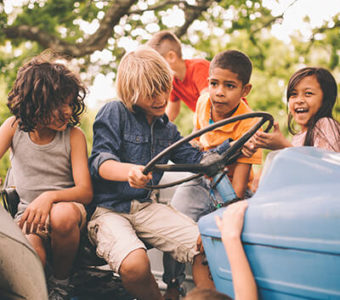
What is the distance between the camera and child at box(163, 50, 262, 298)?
7.08ft

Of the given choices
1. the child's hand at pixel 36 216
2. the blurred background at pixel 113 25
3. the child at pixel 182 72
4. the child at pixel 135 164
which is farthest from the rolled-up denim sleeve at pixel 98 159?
the blurred background at pixel 113 25

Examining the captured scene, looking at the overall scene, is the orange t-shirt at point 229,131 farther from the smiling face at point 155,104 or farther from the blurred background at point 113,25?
the blurred background at point 113,25

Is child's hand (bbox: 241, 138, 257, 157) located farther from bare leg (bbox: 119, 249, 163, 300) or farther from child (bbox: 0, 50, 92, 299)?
child (bbox: 0, 50, 92, 299)

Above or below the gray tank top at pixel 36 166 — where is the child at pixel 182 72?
above

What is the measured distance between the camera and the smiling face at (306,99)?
215cm

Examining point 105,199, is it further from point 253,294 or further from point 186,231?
point 253,294

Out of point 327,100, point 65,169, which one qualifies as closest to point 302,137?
point 327,100

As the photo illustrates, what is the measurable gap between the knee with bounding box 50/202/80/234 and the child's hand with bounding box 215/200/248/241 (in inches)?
27.3

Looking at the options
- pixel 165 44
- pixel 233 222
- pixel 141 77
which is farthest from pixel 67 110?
pixel 165 44

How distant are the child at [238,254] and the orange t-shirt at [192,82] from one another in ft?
6.45

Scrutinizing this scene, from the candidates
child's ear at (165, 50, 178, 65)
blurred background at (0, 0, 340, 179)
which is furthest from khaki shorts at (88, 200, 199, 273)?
blurred background at (0, 0, 340, 179)

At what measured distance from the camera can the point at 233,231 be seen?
1.25m

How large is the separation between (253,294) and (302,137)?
3.75ft

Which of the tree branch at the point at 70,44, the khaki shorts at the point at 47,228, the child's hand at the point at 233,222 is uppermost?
the tree branch at the point at 70,44
